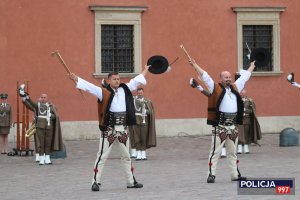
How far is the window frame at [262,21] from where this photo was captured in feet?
95.0

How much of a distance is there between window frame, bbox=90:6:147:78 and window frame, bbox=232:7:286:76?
310 cm

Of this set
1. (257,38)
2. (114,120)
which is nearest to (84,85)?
(114,120)

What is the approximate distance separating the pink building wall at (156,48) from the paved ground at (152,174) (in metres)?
2.55

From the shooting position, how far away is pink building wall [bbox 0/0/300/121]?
26625 mm

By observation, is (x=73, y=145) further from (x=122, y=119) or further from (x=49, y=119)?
(x=122, y=119)

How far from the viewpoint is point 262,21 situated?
2917 centimetres

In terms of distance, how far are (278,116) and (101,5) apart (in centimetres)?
655

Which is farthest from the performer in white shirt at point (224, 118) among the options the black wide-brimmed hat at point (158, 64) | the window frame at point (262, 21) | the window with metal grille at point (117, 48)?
the window frame at point (262, 21)

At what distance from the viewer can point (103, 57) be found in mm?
27641

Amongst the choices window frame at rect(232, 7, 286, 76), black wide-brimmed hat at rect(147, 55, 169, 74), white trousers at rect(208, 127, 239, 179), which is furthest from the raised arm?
window frame at rect(232, 7, 286, 76)

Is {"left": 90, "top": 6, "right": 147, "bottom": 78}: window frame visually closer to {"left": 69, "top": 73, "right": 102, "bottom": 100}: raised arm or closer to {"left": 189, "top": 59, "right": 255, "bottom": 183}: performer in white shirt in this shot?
{"left": 189, "top": 59, "right": 255, "bottom": 183}: performer in white shirt

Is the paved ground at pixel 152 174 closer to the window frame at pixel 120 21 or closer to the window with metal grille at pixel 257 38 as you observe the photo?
the window frame at pixel 120 21

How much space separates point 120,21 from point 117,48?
2.63 feet

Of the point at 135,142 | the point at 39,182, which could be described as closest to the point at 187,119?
the point at 135,142
